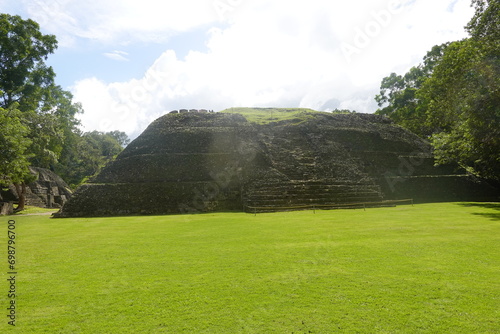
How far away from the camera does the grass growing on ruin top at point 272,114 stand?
87.7 ft

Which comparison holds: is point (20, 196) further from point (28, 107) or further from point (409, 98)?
point (409, 98)

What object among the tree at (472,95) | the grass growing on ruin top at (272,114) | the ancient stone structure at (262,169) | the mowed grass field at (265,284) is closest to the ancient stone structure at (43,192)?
the ancient stone structure at (262,169)

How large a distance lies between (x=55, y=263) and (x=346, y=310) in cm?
535

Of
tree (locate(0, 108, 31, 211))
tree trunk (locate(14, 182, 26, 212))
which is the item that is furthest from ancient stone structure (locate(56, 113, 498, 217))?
tree trunk (locate(14, 182, 26, 212))

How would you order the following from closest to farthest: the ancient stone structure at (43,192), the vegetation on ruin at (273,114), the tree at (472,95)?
the tree at (472,95)
the ancient stone structure at (43,192)
the vegetation on ruin at (273,114)

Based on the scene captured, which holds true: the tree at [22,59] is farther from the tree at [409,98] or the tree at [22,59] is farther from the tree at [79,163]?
the tree at [409,98]

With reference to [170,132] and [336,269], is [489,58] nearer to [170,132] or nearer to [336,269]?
[336,269]

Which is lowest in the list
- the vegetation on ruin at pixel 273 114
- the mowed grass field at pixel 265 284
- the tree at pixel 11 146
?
the mowed grass field at pixel 265 284

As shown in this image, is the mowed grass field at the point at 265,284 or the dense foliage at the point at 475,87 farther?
the dense foliage at the point at 475,87

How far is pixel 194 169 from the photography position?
63.1 ft

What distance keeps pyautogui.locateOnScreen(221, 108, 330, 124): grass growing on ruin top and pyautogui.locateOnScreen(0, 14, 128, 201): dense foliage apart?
1519 centimetres

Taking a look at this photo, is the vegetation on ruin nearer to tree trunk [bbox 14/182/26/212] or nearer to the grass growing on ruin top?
the grass growing on ruin top

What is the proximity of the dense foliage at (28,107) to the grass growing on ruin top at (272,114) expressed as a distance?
15191 mm

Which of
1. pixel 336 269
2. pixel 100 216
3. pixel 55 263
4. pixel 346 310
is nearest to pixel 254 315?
pixel 346 310
